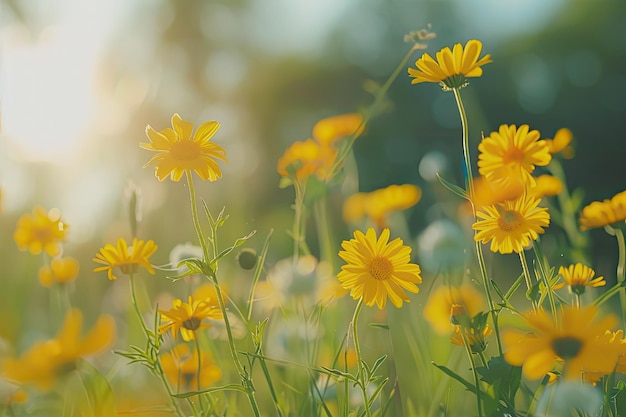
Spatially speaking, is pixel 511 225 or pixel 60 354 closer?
pixel 60 354

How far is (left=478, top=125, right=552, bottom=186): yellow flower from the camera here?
624mm

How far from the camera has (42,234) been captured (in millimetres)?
877

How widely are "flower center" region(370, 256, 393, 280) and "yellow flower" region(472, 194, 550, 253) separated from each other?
0.08 metres

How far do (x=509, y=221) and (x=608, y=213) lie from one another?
0.64 ft

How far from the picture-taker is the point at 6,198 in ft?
3.29

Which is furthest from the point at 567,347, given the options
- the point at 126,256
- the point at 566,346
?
the point at 126,256

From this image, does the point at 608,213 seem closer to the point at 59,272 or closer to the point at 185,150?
the point at 185,150

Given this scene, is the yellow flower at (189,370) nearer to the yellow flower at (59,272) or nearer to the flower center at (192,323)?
the flower center at (192,323)

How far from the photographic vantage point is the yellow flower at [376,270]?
1.79 ft

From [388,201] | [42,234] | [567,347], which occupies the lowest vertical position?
[567,347]

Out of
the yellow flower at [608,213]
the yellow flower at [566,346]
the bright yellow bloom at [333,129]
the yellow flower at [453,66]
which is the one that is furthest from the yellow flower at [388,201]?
the yellow flower at [566,346]

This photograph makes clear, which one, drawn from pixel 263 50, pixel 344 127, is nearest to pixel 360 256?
pixel 344 127

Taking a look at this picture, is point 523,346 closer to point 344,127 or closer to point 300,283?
point 300,283

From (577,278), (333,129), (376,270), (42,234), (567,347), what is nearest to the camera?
(567,347)
